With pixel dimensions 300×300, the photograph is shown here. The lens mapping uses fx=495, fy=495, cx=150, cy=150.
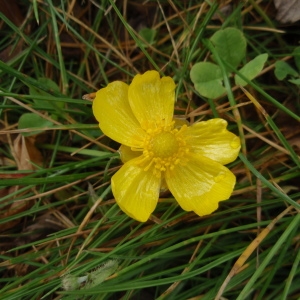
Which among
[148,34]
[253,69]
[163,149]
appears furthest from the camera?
[148,34]

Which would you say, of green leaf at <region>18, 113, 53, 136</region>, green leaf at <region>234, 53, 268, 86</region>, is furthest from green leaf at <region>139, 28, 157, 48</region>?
green leaf at <region>18, 113, 53, 136</region>

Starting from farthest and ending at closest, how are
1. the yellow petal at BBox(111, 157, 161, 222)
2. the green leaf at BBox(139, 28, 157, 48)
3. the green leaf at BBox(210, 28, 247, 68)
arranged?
the green leaf at BBox(139, 28, 157, 48)
the green leaf at BBox(210, 28, 247, 68)
the yellow petal at BBox(111, 157, 161, 222)

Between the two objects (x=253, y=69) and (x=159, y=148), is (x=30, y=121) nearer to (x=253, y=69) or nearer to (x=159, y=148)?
(x=159, y=148)

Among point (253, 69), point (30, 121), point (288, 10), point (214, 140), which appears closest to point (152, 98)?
point (214, 140)

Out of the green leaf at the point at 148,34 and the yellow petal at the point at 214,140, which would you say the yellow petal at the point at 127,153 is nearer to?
the yellow petal at the point at 214,140

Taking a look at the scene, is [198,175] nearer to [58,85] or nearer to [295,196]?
[295,196]

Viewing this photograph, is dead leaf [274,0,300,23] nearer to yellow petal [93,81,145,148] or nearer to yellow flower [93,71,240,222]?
yellow flower [93,71,240,222]
